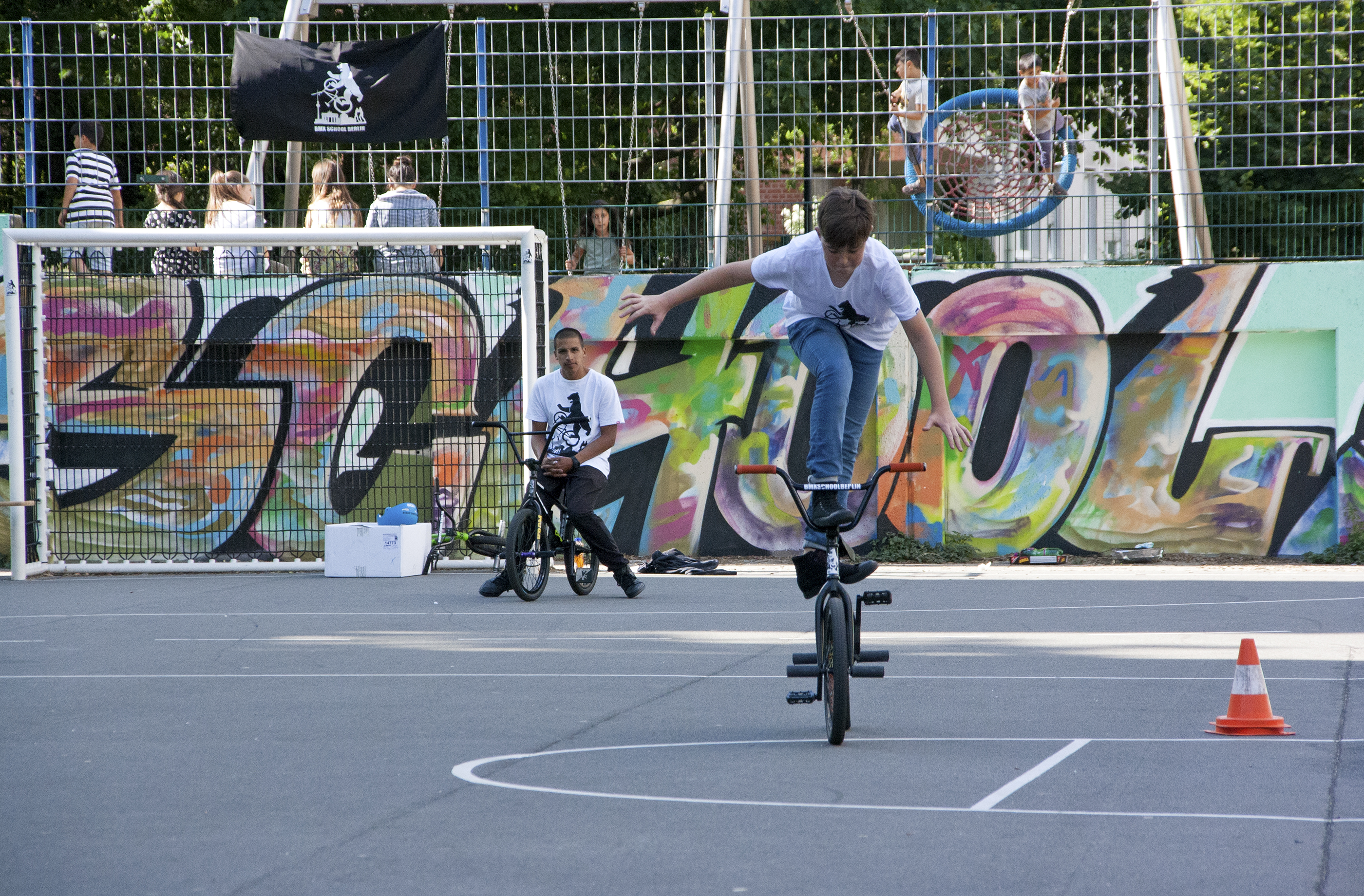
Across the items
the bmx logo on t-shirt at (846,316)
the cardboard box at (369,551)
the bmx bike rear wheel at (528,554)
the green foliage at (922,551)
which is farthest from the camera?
the green foliage at (922,551)

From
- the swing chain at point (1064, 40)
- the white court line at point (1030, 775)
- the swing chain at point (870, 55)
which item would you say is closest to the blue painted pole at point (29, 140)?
the swing chain at point (870, 55)

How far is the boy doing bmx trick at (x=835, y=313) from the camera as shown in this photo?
5891 millimetres

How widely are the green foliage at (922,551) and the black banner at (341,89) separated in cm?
568

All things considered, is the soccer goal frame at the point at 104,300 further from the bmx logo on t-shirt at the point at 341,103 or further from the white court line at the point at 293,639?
the white court line at the point at 293,639

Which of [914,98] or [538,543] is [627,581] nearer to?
[538,543]

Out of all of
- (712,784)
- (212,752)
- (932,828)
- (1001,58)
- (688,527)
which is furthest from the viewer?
(688,527)

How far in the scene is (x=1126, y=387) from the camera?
14195mm

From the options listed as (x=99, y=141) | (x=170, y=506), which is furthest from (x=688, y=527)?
(x=99, y=141)

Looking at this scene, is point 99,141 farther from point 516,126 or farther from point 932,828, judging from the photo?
point 932,828

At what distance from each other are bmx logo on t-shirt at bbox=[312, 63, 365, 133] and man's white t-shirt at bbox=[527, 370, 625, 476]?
4.08 metres

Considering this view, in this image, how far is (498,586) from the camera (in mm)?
10508

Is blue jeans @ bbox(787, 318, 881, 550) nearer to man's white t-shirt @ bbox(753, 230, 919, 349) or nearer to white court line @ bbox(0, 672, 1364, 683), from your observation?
man's white t-shirt @ bbox(753, 230, 919, 349)

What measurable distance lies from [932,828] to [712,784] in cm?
87

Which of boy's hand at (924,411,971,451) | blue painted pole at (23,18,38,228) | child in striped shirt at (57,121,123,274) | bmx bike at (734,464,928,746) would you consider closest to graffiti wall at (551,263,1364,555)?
child in striped shirt at (57,121,123,274)
